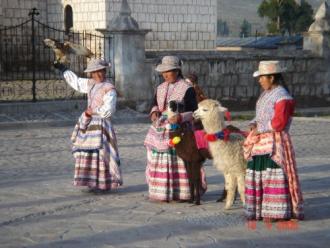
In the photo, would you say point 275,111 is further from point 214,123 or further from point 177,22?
point 177,22

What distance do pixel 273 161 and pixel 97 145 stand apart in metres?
2.50

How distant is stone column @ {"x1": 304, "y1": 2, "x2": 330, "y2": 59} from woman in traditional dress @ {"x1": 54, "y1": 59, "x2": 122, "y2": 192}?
13.3 metres

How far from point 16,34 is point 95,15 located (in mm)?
3268

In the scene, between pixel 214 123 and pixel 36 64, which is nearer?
pixel 214 123

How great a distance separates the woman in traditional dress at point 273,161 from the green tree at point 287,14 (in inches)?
1816

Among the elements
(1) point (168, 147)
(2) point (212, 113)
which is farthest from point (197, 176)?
(2) point (212, 113)

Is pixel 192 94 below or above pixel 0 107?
above

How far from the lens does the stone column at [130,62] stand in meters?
17.8

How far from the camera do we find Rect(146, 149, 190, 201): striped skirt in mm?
8164

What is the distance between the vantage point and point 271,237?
22.0 ft

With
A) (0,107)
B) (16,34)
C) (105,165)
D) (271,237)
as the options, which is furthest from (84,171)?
(16,34)

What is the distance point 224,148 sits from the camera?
302 inches

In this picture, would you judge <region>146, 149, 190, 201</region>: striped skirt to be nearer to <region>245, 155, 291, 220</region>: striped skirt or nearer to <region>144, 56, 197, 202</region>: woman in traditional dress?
<region>144, 56, 197, 202</region>: woman in traditional dress

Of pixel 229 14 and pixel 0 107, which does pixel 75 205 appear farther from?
pixel 229 14
